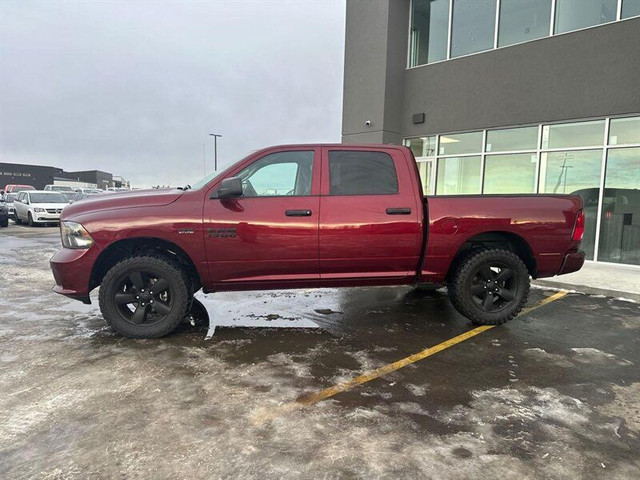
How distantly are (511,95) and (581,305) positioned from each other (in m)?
6.22

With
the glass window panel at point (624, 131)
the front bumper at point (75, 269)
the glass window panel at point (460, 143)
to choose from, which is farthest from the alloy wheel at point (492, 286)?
the glass window panel at point (460, 143)

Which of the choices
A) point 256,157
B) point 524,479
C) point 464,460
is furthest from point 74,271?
point 524,479

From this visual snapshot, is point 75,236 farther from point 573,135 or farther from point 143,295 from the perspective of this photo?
point 573,135

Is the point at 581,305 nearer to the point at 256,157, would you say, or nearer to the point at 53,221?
the point at 256,157

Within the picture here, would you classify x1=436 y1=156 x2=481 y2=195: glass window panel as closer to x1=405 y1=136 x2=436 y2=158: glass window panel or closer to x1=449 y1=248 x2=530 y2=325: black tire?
x1=405 y1=136 x2=436 y2=158: glass window panel

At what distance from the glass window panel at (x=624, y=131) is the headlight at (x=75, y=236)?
10.0 metres

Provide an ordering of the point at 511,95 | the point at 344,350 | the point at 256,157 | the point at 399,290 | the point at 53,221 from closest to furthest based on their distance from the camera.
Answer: the point at 344,350 < the point at 256,157 < the point at 399,290 < the point at 511,95 < the point at 53,221

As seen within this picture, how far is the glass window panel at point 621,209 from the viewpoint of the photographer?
882cm

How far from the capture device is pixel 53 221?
19469 millimetres

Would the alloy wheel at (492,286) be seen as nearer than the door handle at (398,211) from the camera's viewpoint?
No

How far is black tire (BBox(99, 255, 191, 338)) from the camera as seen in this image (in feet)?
14.2

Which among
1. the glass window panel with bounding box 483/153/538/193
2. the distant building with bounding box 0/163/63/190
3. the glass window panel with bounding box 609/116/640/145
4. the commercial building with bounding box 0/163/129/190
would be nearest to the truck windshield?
the glass window panel with bounding box 483/153/538/193

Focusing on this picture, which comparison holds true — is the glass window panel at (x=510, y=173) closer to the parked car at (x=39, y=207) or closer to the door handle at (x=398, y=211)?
the door handle at (x=398, y=211)

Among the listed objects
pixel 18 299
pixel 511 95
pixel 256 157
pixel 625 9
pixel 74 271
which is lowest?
pixel 18 299
